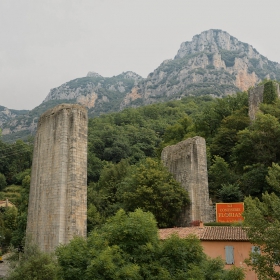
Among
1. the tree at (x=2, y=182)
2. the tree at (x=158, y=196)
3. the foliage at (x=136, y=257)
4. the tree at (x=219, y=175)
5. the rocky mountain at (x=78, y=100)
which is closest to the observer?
the foliage at (x=136, y=257)

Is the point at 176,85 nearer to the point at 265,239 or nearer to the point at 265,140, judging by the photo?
the point at 265,140

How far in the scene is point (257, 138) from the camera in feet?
84.8

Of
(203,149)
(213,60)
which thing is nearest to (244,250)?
(203,149)

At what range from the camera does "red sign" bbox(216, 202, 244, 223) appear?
21.5m

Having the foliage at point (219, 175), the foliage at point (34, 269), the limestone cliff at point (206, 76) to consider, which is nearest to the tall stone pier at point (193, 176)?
the foliage at point (219, 175)

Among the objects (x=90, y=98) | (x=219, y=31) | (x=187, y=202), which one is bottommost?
(x=187, y=202)

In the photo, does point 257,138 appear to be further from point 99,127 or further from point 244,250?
point 99,127

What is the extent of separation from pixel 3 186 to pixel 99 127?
1936cm

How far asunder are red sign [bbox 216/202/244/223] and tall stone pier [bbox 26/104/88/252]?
9114mm

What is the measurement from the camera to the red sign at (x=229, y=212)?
21.5 m

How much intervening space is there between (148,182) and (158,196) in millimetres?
1255

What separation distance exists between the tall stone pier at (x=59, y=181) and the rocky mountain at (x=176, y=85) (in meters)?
91.7

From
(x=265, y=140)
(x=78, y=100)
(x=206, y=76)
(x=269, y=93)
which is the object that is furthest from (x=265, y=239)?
(x=78, y=100)

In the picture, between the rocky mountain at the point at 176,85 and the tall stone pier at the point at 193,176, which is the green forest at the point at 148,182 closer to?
the tall stone pier at the point at 193,176
